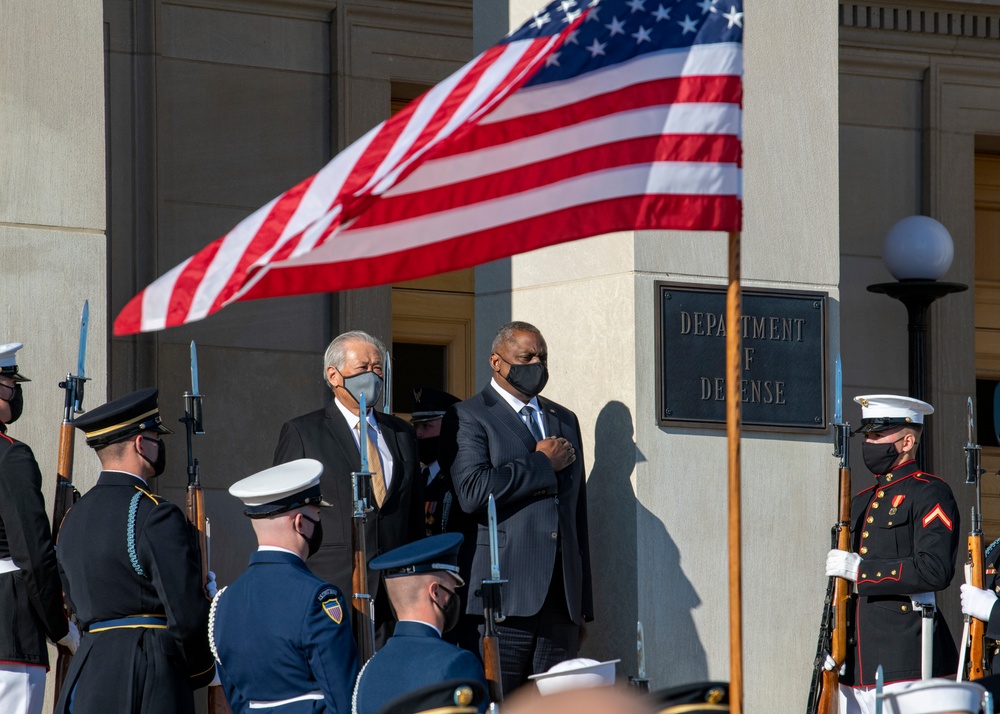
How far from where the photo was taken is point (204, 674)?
6.42m

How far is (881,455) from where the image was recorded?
7973 mm

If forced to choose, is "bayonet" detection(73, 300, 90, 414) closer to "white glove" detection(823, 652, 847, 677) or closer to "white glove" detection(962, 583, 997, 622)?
"white glove" detection(823, 652, 847, 677)

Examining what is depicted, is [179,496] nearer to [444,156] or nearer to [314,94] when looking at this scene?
[314,94]

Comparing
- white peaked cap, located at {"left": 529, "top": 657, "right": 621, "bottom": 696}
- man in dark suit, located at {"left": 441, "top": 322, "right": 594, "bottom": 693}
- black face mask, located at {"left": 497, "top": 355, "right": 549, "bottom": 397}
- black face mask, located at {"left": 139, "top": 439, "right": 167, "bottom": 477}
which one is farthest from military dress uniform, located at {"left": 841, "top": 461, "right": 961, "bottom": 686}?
black face mask, located at {"left": 139, "top": 439, "right": 167, "bottom": 477}

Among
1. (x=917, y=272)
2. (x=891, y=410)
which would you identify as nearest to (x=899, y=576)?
(x=891, y=410)

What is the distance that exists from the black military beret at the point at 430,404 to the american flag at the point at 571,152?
296 centimetres

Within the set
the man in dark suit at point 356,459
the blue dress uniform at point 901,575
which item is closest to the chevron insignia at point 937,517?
the blue dress uniform at point 901,575

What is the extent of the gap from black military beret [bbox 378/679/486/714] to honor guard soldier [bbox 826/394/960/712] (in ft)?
10.7

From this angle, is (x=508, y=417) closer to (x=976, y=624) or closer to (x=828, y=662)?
(x=828, y=662)

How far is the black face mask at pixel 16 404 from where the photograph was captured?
6.76 meters

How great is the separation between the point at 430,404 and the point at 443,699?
156 inches

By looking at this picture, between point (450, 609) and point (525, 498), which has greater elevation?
point (525, 498)

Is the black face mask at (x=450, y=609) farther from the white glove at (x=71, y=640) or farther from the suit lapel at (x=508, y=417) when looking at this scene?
the white glove at (x=71, y=640)

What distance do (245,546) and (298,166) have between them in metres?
2.08
